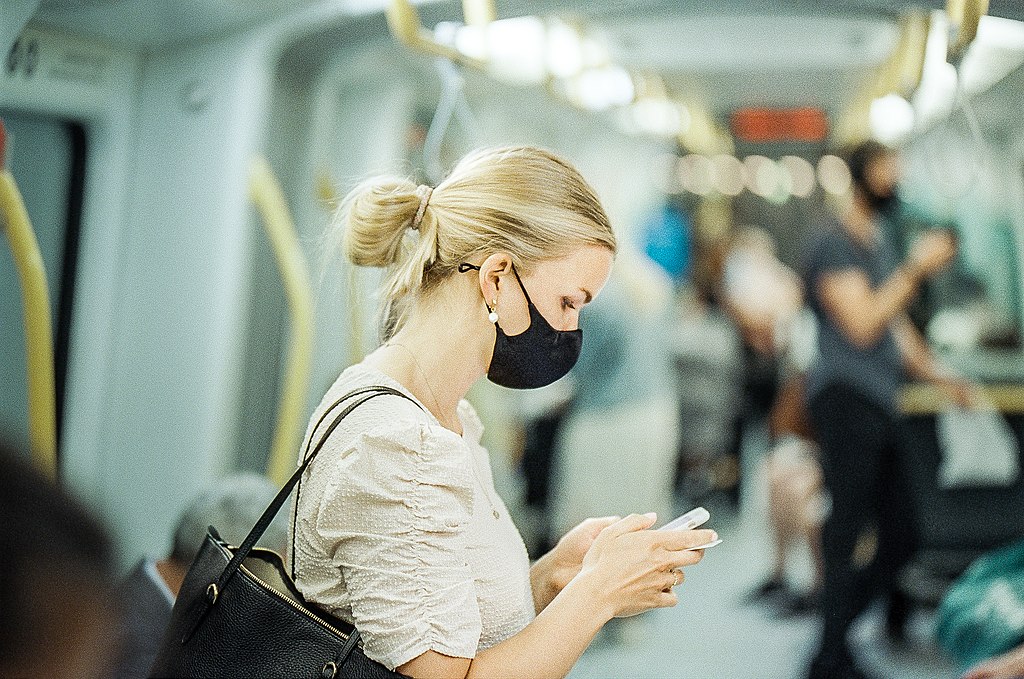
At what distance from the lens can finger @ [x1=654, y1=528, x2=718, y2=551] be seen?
4.16ft

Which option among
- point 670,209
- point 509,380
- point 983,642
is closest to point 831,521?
point 983,642

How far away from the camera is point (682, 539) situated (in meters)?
1.28

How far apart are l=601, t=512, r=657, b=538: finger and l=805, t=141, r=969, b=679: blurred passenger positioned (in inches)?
79.0

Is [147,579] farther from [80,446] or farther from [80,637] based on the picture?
[80,637]

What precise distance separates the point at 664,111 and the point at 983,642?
337cm

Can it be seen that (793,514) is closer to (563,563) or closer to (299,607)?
(563,563)

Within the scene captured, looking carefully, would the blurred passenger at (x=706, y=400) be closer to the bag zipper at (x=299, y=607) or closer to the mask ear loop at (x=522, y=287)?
the mask ear loop at (x=522, y=287)

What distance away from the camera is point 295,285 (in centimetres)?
259

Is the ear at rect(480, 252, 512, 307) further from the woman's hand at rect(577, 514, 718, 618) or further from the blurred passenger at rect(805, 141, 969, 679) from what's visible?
the blurred passenger at rect(805, 141, 969, 679)

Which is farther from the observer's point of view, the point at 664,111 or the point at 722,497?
the point at 722,497

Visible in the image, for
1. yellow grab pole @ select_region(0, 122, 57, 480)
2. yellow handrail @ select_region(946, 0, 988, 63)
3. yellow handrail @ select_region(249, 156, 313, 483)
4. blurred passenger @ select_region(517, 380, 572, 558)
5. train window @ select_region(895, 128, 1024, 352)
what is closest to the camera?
yellow handrail @ select_region(946, 0, 988, 63)

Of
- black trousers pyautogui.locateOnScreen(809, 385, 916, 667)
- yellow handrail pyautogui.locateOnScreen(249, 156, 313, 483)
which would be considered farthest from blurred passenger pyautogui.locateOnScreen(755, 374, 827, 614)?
yellow handrail pyautogui.locateOnScreen(249, 156, 313, 483)

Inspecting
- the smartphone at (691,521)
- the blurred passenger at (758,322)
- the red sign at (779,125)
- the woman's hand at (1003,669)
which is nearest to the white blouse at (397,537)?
the smartphone at (691,521)

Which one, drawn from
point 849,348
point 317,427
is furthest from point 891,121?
point 317,427
